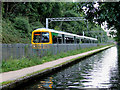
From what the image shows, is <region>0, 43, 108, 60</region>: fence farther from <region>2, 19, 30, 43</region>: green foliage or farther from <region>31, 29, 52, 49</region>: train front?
<region>2, 19, 30, 43</region>: green foliage

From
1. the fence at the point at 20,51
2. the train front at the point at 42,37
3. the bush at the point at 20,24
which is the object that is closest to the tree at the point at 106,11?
A: the fence at the point at 20,51

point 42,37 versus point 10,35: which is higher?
point 10,35

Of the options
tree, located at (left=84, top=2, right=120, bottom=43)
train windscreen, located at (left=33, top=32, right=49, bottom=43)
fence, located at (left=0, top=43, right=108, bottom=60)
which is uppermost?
tree, located at (left=84, top=2, right=120, bottom=43)

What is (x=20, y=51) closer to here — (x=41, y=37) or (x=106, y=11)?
(x=106, y=11)

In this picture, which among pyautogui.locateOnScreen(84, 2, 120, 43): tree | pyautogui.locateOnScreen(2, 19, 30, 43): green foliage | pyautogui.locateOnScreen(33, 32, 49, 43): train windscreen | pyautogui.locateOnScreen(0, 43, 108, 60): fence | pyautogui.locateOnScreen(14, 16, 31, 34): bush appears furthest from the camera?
pyautogui.locateOnScreen(14, 16, 31, 34): bush

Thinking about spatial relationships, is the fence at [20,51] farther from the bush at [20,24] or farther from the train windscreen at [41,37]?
the bush at [20,24]

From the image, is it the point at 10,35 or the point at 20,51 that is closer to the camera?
the point at 20,51

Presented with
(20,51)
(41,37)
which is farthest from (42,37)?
(20,51)

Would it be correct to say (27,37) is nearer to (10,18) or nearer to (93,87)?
(10,18)

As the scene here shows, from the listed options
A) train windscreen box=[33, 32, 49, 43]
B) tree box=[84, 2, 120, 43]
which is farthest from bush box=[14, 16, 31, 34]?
tree box=[84, 2, 120, 43]

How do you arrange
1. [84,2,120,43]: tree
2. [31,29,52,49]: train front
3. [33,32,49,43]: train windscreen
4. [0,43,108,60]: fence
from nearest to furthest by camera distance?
[0,43,108,60]: fence, [84,2,120,43]: tree, [31,29,52,49]: train front, [33,32,49,43]: train windscreen

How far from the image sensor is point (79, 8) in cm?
1680

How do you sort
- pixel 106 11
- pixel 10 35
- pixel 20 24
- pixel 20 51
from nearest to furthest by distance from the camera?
pixel 20 51, pixel 106 11, pixel 10 35, pixel 20 24

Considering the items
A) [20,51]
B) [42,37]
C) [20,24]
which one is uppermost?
[20,24]
